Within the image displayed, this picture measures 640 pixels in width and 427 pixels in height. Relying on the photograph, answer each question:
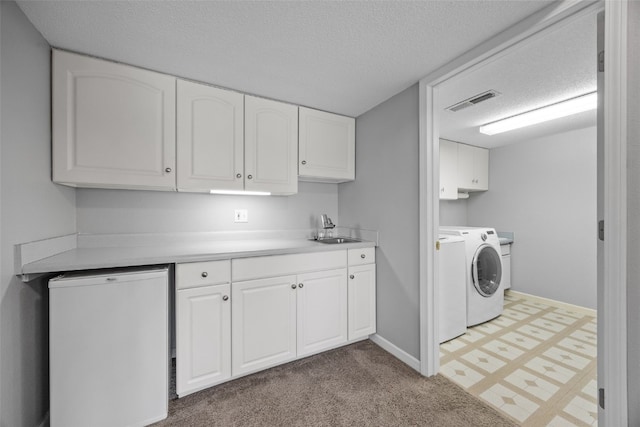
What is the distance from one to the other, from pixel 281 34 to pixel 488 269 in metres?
3.04

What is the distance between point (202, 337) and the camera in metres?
1.52

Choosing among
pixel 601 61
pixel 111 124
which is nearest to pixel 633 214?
pixel 601 61

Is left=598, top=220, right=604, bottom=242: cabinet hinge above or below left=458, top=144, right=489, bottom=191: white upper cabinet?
below

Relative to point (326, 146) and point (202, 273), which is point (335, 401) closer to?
point (202, 273)

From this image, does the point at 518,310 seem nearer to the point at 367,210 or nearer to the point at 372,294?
the point at 372,294

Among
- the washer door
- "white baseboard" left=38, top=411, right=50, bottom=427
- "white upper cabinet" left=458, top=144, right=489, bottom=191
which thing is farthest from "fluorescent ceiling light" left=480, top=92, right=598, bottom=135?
"white baseboard" left=38, top=411, right=50, bottom=427

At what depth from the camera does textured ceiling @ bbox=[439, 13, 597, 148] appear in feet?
4.69

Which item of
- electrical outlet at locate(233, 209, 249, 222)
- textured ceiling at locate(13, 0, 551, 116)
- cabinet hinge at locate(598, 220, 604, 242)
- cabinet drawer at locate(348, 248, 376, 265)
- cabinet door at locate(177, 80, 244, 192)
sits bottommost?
cabinet drawer at locate(348, 248, 376, 265)

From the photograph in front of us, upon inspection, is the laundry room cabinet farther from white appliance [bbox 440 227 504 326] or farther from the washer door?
the washer door

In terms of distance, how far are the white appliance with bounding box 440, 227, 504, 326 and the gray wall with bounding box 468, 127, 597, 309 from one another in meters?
1.03

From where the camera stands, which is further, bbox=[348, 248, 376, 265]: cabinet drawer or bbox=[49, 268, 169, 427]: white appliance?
bbox=[348, 248, 376, 265]: cabinet drawer

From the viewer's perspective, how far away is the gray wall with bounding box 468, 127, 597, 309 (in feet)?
9.60

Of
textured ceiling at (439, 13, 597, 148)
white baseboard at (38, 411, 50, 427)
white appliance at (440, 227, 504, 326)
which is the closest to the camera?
white baseboard at (38, 411, 50, 427)

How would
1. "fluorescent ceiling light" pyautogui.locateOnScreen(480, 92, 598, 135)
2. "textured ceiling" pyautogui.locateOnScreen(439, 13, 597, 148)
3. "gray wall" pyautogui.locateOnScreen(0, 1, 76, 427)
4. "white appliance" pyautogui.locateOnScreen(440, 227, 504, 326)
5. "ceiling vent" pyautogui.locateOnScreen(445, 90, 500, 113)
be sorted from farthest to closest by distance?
"white appliance" pyautogui.locateOnScreen(440, 227, 504, 326)
"fluorescent ceiling light" pyautogui.locateOnScreen(480, 92, 598, 135)
"ceiling vent" pyautogui.locateOnScreen(445, 90, 500, 113)
"textured ceiling" pyautogui.locateOnScreen(439, 13, 597, 148)
"gray wall" pyautogui.locateOnScreen(0, 1, 76, 427)
